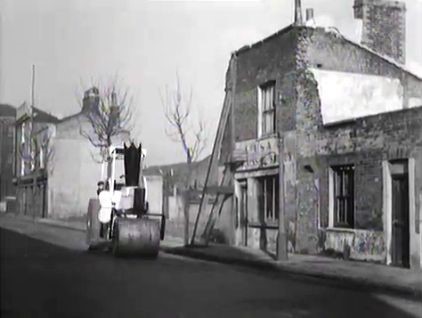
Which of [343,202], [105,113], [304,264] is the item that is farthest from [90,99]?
[343,202]

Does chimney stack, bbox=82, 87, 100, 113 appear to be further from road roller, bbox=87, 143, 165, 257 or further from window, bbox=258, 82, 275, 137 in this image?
window, bbox=258, 82, 275, 137

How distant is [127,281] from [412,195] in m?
4.22

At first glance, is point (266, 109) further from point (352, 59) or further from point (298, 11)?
point (352, 59)

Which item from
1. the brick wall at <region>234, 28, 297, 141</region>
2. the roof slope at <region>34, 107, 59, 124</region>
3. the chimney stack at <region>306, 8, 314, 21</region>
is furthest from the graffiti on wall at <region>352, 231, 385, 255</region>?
the roof slope at <region>34, 107, 59, 124</region>

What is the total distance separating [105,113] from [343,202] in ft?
16.2

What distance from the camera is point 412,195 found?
21.2 ft

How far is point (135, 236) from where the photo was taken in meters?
2.65

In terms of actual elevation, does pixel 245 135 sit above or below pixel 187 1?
below

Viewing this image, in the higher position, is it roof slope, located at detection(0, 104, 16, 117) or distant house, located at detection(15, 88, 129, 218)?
roof slope, located at detection(0, 104, 16, 117)

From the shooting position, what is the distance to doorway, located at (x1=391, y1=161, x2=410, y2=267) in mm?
6590

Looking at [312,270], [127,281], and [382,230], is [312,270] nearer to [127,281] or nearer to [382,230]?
[382,230]

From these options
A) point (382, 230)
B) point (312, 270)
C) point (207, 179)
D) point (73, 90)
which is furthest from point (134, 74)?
point (382, 230)

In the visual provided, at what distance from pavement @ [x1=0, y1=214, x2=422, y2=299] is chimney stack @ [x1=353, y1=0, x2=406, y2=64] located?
1.25m

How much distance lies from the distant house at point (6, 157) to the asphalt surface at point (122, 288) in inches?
5.1
